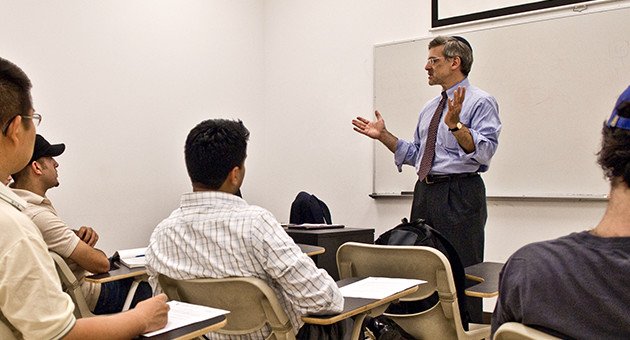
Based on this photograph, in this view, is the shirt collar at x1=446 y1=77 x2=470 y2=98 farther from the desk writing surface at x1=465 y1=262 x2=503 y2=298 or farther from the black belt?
the desk writing surface at x1=465 y1=262 x2=503 y2=298

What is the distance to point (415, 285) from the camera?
5.75 feet

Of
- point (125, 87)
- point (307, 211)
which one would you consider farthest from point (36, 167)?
point (307, 211)

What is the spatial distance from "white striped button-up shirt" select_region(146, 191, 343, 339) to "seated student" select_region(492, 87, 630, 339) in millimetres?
676

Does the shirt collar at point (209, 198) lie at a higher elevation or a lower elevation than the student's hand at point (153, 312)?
higher

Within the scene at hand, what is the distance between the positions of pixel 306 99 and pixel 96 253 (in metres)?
3.02

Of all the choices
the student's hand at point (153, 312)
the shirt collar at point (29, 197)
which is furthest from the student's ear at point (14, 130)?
the shirt collar at point (29, 197)

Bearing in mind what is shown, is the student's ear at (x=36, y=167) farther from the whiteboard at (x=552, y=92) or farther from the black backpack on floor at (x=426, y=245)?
the whiteboard at (x=552, y=92)

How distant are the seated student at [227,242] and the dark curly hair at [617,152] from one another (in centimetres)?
83

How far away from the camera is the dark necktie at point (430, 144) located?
10.0 feet

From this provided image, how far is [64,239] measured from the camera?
2.44 m

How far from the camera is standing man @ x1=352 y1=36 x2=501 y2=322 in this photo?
2890mm

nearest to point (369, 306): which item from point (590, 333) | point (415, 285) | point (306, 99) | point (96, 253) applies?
point (415, 285)

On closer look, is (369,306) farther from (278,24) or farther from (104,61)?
(278,24)

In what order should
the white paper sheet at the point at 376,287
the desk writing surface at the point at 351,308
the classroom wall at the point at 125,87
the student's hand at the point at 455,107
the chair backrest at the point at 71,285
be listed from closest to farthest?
the desk writing surface at the point at 351,308 → the white paper sheet at the point at 376,287 → the chair backrest at the point at 71,285 → the student's hand at the point at 455,107 → the classroom wall at the point at 125,87
